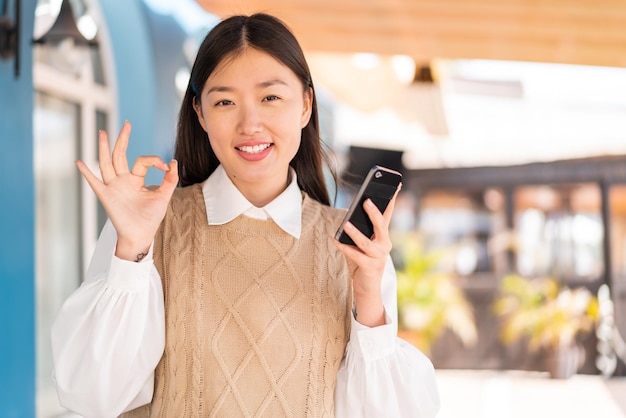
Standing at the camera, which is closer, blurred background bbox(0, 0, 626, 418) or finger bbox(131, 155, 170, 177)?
finger bbox(131, 155, 170, 177)

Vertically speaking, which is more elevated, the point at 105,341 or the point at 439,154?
the point at 439,154

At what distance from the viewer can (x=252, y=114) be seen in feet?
5.44

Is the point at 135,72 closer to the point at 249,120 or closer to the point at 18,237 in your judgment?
the point at 18,237

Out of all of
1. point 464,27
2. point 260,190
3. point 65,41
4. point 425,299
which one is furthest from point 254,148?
point 425,299

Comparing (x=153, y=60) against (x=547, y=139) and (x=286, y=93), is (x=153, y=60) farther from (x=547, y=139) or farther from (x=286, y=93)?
(x=547, y=139)

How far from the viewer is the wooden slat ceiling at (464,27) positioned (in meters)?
5.79

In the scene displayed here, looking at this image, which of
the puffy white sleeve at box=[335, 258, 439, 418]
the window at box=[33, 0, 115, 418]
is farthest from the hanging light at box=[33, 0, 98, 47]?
the puffy white sleeve at box=[335, 258, 439, 418]

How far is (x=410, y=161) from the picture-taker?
44.0 feet

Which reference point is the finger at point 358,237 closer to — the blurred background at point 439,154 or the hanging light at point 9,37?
the blurred background at point 439,154

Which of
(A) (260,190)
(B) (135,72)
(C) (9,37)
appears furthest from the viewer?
(B) (135,72)

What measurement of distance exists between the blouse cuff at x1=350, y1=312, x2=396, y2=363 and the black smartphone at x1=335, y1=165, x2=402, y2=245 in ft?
0.56

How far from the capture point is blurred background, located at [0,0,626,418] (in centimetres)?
458

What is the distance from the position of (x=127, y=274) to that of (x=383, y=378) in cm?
52

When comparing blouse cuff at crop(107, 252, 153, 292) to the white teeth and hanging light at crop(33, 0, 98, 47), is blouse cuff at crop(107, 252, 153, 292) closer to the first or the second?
the white teeth
